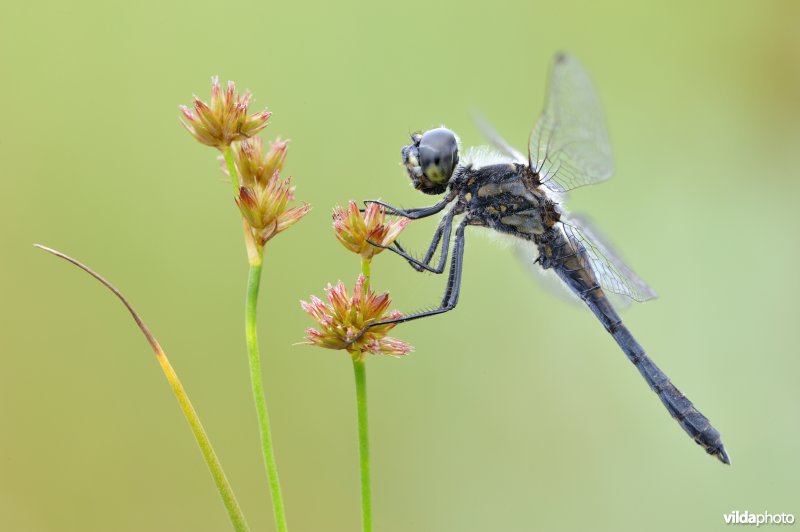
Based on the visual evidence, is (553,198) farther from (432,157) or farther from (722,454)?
(722,454)

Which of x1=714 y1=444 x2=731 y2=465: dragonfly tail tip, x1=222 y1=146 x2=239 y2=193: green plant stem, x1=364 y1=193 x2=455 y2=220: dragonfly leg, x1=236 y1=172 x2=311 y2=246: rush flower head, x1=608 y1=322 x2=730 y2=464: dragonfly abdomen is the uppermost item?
x1=364 y1=193 x2=455 y2=220: dragonfly leg

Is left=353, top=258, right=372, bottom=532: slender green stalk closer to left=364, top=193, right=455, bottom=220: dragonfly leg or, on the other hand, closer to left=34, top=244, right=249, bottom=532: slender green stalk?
left=34, top=244, right=249, bottom=532: slender green stalk

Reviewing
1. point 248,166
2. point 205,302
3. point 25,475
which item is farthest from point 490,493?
point 248,166

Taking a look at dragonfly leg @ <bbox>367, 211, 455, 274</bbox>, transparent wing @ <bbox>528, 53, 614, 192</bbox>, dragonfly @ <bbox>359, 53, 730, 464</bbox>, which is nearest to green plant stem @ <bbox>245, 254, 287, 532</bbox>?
dragonfly leg @ <bbox>367, 211, 455, 274</bbox>

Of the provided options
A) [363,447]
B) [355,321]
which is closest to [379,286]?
[355,321]

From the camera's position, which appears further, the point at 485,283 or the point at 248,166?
the point at 485,283

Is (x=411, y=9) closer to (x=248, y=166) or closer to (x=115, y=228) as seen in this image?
(x=115, y=228)
